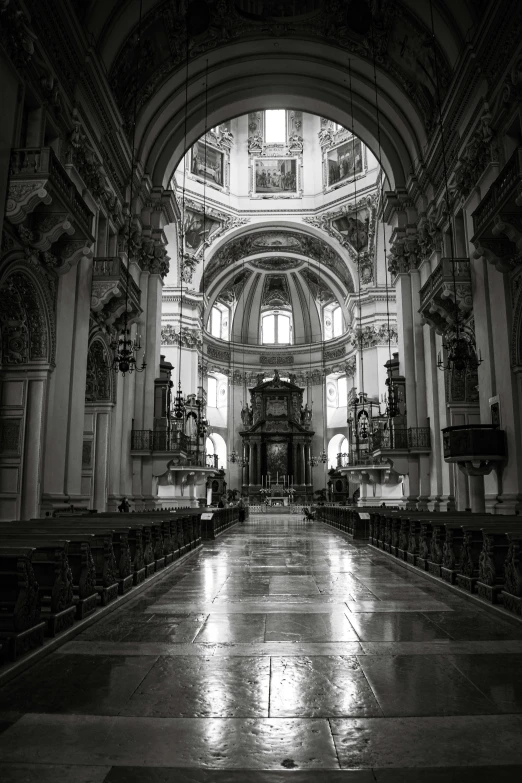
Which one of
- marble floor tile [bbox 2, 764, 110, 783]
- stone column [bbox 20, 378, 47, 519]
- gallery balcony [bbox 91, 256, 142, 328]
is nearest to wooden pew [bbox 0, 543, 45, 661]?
marble floor tile [bbox 2, 764, 110, 783]

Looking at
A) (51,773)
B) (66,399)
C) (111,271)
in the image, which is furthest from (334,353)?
(51,773)

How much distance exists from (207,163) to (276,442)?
51.6 feet

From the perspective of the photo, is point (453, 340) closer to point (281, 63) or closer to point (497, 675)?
point (497, 675)

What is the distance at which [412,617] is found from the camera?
Result: 16.1ft

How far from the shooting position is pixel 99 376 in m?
15.4

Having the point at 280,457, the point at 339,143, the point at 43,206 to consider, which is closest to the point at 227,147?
the point at 339,143

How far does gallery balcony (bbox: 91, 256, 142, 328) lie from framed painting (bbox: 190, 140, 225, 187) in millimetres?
16754

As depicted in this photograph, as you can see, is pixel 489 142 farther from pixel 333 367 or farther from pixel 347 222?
pixel 333 367

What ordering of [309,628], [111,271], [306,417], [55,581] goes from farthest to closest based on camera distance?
1. [306,417]
2. [111,271]
3. [309,628]
4. [55,581]

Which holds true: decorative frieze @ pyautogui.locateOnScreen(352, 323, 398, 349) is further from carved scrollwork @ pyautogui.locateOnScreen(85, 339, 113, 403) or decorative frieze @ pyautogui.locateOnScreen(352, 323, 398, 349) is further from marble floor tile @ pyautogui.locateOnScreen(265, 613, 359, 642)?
marble floor tile @ pyautogui.locateOnScreen(265, 613, 359, 642)

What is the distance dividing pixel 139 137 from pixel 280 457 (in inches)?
862

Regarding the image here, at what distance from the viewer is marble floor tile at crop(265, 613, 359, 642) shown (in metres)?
4.22

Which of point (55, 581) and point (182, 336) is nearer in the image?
point (55, 581)

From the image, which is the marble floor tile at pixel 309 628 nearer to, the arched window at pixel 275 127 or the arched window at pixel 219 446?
the arched window at pixel 275 127
